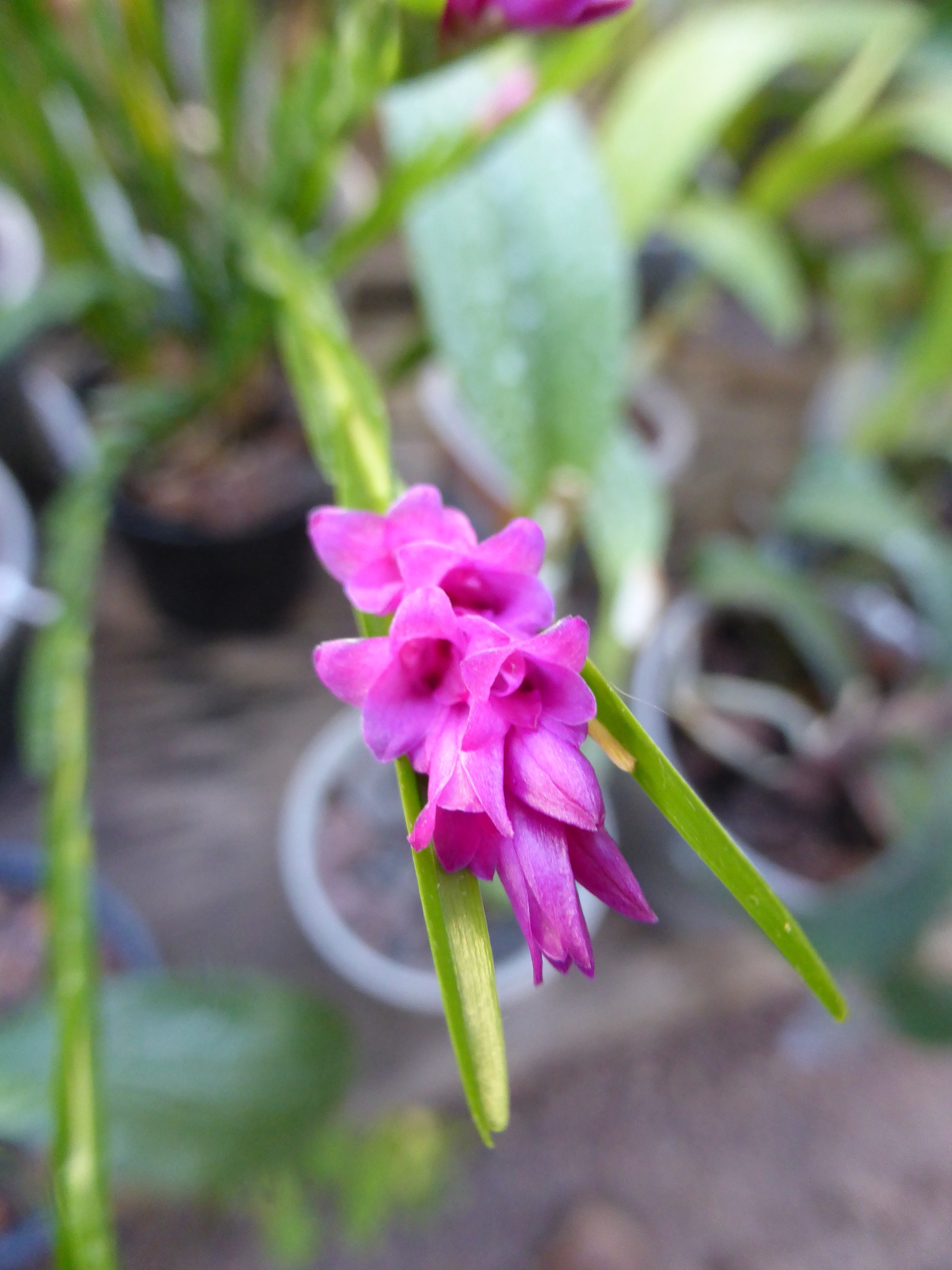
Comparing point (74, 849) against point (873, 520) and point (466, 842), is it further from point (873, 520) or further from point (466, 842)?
point (873, 520)

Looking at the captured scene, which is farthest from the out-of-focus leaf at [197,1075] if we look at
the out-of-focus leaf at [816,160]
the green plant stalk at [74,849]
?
the out-of-focus leaf at [816,160]

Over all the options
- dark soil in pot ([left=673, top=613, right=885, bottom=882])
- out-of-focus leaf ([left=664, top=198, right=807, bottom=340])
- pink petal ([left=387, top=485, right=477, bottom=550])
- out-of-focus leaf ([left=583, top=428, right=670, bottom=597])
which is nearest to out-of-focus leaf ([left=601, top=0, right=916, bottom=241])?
out-of-focus leaf ([left=664, top=198, right=807, bottom=340])

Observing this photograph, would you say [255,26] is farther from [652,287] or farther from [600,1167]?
[600,1167]

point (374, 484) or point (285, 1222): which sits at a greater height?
point (374, 484)

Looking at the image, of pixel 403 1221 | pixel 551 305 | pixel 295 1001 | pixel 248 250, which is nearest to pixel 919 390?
pixel 551 305

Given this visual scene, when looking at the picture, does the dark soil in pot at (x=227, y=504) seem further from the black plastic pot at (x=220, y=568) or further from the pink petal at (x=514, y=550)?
the pink petal at (x=514, y=550)

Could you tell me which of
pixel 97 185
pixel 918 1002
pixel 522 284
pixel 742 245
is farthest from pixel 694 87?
pixel 918 1002

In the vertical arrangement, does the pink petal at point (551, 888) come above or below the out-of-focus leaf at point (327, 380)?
below
